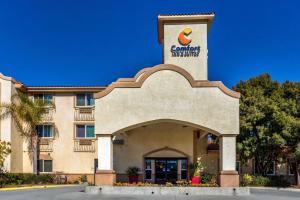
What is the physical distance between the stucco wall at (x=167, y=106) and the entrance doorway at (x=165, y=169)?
7653 mm

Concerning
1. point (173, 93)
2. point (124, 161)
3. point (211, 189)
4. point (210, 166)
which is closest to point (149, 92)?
point (173, 93)

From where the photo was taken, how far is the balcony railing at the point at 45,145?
3556 cm

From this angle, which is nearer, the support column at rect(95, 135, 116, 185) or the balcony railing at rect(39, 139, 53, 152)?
the support column at rect(95, 135, 116, 185)

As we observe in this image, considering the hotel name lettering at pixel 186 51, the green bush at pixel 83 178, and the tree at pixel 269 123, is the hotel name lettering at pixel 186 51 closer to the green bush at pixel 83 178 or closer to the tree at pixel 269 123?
the tree at pixel 269 123

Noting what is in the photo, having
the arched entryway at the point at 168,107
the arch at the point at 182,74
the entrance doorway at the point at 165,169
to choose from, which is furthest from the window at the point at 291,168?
the arch at the point at 182,74

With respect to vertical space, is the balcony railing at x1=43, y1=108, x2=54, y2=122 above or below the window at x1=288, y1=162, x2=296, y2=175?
above

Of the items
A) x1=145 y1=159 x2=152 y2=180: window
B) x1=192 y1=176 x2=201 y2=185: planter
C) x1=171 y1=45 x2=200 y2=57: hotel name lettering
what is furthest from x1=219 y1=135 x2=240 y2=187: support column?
x1=145 y1=159 x2=152 y2=180: window

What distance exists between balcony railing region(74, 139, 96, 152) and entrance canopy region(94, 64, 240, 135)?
12.3 m

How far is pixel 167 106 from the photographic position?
23.4 m

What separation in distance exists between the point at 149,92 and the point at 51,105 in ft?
51.6

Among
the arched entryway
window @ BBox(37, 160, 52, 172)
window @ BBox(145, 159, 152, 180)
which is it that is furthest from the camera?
window @ BBox(37, 160, 52, 172)

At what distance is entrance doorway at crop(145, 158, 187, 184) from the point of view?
30094 mm

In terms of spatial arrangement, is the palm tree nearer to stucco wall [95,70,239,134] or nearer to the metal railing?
the metal railing

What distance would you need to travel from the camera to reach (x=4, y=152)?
30516mm
